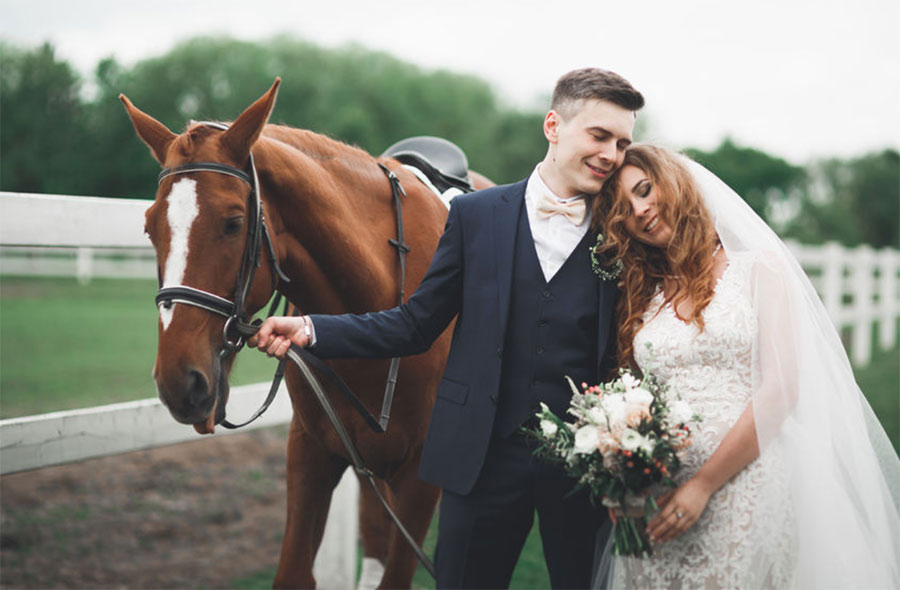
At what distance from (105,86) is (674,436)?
53.4ft

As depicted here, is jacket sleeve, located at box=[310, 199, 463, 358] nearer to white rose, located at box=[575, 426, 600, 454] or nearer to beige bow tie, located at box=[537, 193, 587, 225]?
beige bow tie, located at box=[537, 193, 587, 225]

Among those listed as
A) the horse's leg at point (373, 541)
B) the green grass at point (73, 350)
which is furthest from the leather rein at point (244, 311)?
the horse's leg at point (373, 541)

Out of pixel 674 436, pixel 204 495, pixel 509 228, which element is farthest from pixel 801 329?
pixel 204 495

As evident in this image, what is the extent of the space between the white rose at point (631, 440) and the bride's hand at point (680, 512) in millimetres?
348

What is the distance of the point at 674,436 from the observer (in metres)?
2.14

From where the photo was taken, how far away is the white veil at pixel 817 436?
2.34 meters

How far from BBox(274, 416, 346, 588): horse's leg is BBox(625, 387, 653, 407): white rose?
4.52 ft

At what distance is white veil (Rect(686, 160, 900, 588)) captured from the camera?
7.68 feet

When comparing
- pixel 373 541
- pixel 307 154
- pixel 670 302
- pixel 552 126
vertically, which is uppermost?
pixel 552 126

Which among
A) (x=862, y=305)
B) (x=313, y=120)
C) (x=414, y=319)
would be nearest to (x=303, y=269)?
(x=414, y=319)

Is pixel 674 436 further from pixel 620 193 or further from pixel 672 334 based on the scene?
pixel 620 193

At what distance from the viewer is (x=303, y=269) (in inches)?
110

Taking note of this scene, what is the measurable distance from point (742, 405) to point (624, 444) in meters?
0.58

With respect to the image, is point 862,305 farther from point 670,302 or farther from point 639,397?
point 639,397
